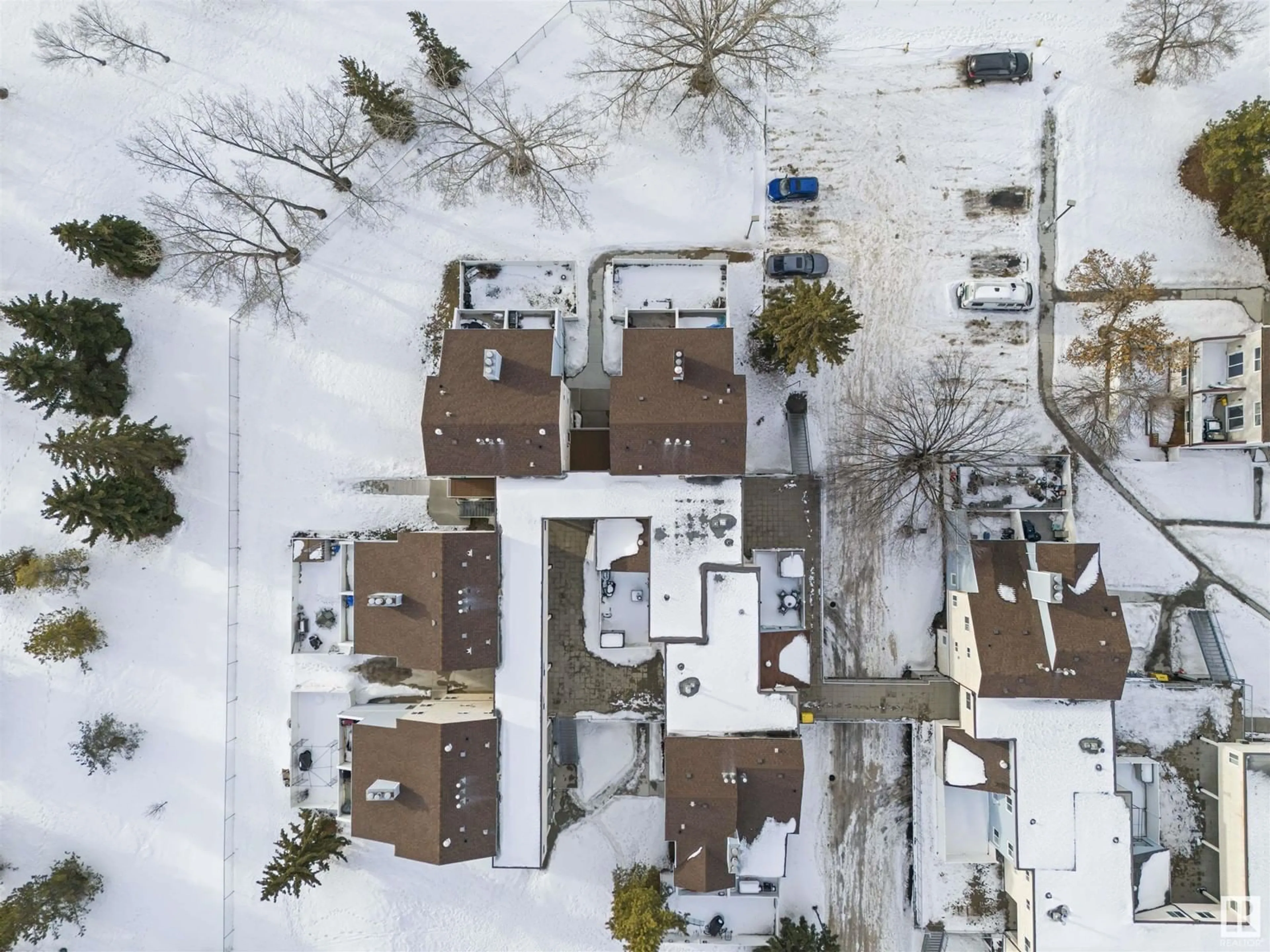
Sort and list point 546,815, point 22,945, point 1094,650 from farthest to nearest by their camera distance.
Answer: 1. point 22,945
2. point 546,815
3. point 1094,650

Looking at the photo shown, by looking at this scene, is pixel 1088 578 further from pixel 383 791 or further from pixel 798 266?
pixel 383 791

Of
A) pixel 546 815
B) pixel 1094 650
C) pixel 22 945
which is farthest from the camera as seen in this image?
pixel 22 945

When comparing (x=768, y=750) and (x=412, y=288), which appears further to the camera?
(x=412, y=288)

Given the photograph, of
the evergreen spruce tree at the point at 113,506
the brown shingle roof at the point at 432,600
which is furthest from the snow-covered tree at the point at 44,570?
the brown shingle roof at the point at 432,600

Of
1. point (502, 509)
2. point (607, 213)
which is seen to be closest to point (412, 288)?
point (607, 213)

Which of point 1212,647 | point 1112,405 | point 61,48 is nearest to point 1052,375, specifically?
point 1112,405

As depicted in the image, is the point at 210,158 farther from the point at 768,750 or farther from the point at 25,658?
the point at 768,750
